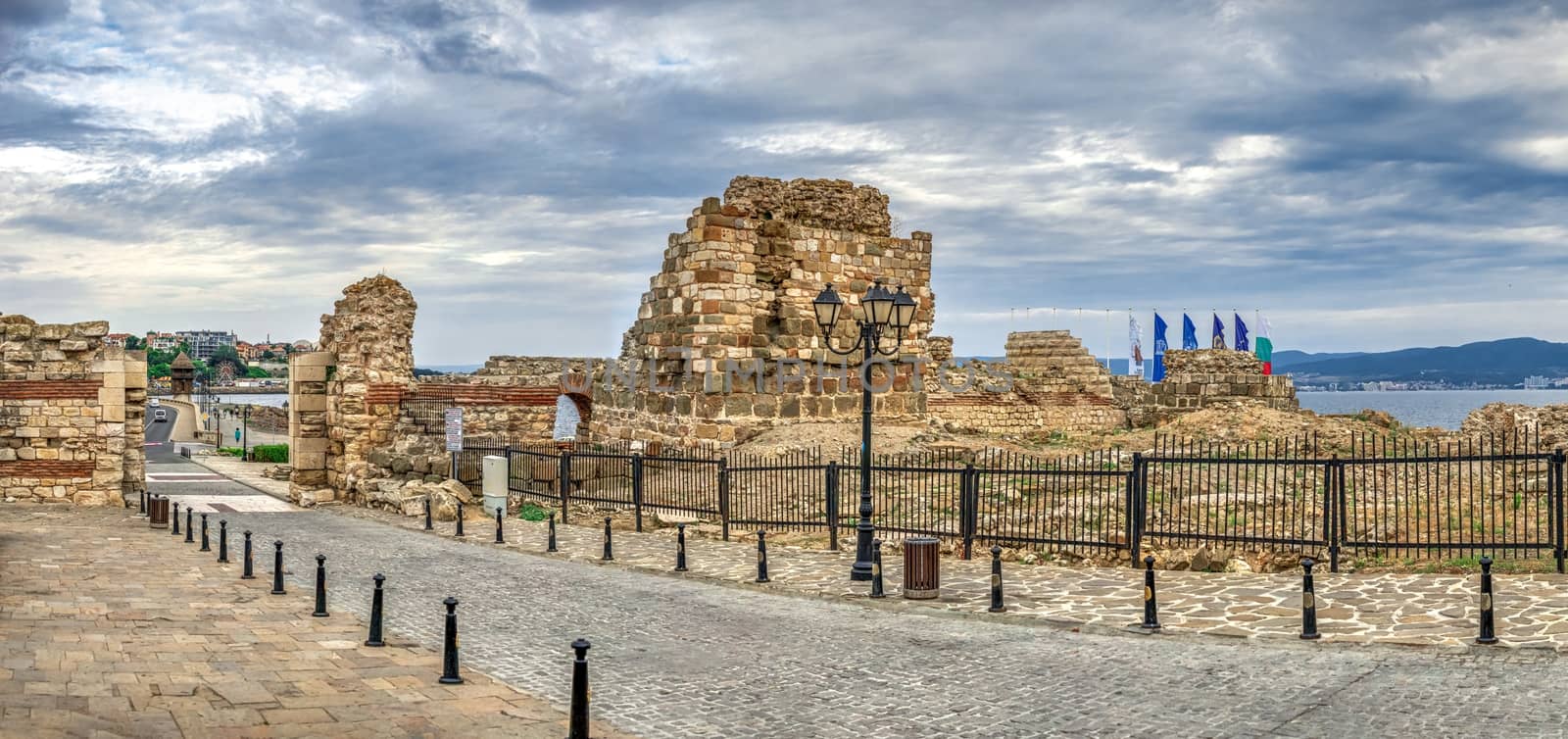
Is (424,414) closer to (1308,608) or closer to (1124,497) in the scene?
(1124,497)

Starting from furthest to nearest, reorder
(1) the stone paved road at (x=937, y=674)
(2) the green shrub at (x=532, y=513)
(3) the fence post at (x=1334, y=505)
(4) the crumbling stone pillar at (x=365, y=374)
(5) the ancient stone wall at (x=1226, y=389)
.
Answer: (5) the ancient stone wall at (x=1226, y=389)
(4) the crumbling stone pillar at (x=365, y=374)
(2) the green shrub at (x=532, y=513)
(3) the fence post at (x=1334, y=505)
(1) the stone paved road at (x=937, y=674)

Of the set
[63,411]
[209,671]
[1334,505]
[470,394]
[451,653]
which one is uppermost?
[470,394]

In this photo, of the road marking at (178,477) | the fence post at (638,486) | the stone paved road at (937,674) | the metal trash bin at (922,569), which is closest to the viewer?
the stone paved road at (937,674)

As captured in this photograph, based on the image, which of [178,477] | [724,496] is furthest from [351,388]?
[724,496]

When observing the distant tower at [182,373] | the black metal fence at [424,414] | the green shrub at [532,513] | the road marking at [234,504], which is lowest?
the road marking at [234,504]

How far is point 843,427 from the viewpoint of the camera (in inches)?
946

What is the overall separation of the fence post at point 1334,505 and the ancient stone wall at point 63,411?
2255 centimetres

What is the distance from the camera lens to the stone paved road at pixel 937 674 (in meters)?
7.67

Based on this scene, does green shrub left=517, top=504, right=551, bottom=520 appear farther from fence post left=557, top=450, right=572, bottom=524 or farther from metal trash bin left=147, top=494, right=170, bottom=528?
metal trash bin left=147, top=494, right=170, bottom=528

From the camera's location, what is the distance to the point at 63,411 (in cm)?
2414

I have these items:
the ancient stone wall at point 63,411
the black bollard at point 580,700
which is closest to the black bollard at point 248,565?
the black bollard at point 580,700

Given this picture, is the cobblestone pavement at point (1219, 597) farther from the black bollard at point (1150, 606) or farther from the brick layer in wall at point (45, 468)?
the brick layer in wall at point (45, 468)

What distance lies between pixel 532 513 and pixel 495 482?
1049 millimetres

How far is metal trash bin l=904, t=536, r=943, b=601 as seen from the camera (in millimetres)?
12828
